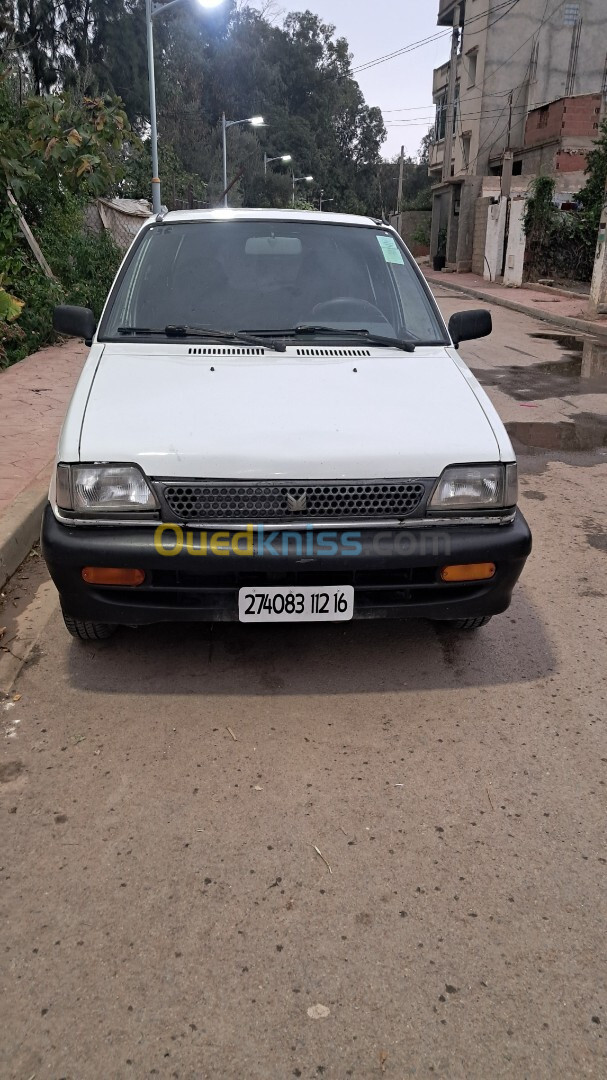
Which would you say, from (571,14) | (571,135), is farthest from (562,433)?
(571,14)

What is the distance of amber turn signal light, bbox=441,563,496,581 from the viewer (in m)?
3.10

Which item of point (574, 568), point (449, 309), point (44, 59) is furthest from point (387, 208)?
point (574, 568)

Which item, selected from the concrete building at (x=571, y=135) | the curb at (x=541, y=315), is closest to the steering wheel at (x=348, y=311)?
the curb at (x=541, y=315)

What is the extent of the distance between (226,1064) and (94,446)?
6.47 ft

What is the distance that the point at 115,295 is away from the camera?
4.07 meters

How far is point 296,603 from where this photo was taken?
304 cm

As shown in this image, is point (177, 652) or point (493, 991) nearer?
point (493, 991)

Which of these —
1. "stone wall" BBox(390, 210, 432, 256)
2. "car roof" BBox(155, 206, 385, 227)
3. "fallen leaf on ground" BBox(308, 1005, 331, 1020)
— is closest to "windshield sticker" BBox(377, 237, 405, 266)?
"car roof" BBox(155, 206, 385, 227)

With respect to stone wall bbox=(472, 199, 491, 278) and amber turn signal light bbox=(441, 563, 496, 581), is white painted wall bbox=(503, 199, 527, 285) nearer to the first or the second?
stone wall bbox=(472, 199, 491, 278)

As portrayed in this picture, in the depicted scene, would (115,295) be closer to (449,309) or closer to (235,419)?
(235,419)

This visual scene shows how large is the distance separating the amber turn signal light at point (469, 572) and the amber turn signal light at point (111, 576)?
1094 mm

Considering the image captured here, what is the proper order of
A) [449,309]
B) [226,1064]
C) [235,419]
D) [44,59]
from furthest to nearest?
[44,59], [449,309], [235,419], [226,1064]

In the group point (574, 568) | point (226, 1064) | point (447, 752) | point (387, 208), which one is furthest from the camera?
point (387, 208)

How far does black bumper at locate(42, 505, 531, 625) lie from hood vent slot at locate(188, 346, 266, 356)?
3.35 feet
